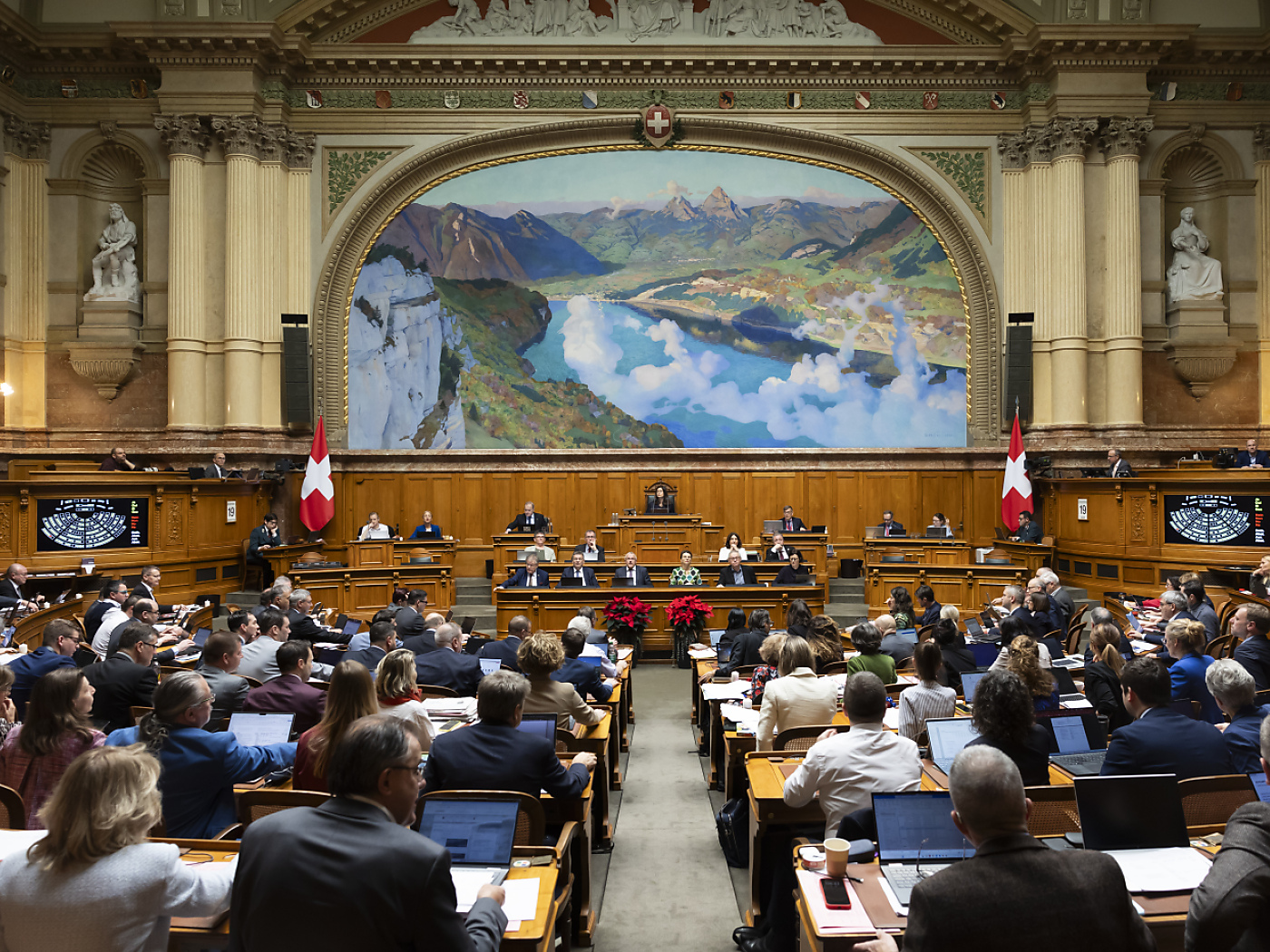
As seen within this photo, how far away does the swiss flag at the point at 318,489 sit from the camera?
48.0 ft

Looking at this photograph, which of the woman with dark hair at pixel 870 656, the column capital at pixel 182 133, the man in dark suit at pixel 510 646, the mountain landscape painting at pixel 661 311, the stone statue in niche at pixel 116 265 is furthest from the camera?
the mountain landscape painting at pixel 661 311

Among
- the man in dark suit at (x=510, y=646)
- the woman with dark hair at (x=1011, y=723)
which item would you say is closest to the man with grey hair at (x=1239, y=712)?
the woman with dark hair at (x=1011, y=723)

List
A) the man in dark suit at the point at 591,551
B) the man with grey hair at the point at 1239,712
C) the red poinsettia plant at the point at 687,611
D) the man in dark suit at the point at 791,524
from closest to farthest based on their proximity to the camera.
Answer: the man with grey hair at the point at 1239,712 → the red poinsettia plant at the point at 687,611 → the man in dark suit at the point at 591,551 → the man in dark suit at the point at 791,524

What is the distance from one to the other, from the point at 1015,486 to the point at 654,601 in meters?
6.87

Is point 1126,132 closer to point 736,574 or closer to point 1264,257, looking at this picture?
point 1264,257

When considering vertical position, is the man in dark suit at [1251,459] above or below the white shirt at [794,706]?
above

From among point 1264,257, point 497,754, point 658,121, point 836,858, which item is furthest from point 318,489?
point 1264,257

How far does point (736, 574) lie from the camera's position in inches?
468

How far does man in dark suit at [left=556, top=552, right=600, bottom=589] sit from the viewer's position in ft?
38.1

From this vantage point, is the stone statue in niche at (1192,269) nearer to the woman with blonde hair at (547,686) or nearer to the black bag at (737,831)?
the black bag at (737,831)

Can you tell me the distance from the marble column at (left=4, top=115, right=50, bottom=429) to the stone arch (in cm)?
489

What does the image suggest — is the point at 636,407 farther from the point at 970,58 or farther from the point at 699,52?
the point at 970,58

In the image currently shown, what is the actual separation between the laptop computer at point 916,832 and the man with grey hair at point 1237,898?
827mm

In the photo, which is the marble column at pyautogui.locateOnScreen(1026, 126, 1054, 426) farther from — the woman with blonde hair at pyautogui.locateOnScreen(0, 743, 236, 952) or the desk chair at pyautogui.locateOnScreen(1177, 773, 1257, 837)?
the woman with blonde hair at pyautogui.locateOnScreen(0, 743, 236, 952)
